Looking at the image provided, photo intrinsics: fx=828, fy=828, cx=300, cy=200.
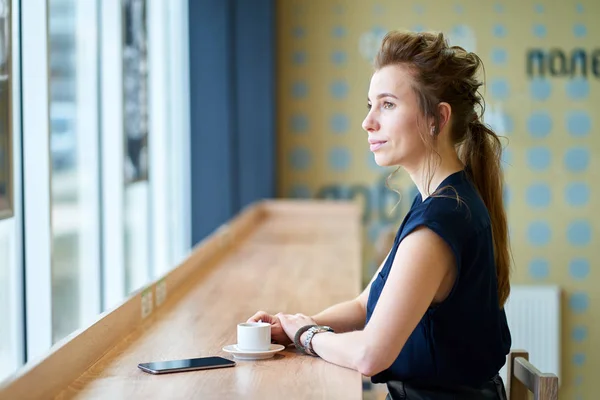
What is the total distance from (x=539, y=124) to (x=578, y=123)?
25cm

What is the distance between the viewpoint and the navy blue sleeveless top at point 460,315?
1.53 meters

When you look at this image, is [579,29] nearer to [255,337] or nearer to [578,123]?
[578,123]

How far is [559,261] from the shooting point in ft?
17.5

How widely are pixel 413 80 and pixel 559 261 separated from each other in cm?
402

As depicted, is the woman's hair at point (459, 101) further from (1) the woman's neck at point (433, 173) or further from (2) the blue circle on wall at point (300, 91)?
(2) the blue circle on wall at point (300, 91)

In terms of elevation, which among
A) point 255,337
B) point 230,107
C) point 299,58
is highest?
point 299,58

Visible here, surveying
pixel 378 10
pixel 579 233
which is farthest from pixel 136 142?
pixel 579 233

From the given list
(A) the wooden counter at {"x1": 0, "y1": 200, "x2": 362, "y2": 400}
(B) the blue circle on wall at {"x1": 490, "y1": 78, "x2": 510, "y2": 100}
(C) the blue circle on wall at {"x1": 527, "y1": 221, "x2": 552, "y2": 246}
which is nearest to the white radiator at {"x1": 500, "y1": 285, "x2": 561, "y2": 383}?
(C) the blue circle on wall at {"x1": 527, "y1": 221, "x2": 552, "y2": 246}

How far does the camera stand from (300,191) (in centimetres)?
538

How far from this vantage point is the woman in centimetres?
148

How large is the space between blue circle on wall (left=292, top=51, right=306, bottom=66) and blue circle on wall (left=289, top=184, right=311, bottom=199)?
0.78 m

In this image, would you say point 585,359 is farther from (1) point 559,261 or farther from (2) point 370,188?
(2) point 370,188

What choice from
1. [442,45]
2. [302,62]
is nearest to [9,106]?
[442,45]

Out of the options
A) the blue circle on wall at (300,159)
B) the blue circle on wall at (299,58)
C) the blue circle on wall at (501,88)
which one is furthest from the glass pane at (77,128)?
the blue circle on wall at (501,88)
